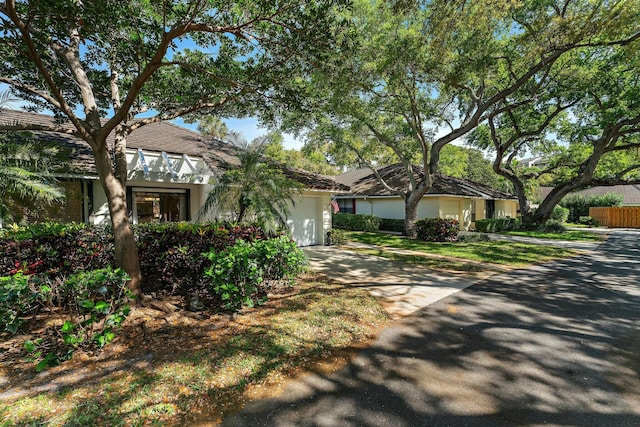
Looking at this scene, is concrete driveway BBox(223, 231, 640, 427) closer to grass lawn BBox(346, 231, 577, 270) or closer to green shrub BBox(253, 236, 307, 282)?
green shrub BBox(253, 236, 307, 282)

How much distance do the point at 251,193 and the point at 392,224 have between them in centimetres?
1540

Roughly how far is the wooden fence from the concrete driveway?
30.6m

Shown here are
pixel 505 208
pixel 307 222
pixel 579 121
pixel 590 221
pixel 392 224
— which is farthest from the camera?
pixel 590 221

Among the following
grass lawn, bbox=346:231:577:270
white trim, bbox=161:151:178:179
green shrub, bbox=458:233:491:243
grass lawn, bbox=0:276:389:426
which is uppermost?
white trim, bbox=161:151:178:179

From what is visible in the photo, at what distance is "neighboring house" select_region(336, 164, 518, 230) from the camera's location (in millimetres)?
19172

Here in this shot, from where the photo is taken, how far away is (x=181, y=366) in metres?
3.26

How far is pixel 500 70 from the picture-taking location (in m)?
14.2

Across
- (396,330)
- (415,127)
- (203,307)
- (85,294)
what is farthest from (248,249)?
(415,127)

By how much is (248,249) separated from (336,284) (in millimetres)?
2829

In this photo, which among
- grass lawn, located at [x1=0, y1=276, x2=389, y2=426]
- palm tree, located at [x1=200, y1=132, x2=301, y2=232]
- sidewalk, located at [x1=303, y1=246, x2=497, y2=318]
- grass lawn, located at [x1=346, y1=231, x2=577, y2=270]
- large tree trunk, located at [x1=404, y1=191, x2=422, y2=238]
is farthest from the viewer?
large tree trunk, located at [x1=404, y1=191, x2=422, y2=238]

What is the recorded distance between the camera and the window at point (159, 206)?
30.7 feet

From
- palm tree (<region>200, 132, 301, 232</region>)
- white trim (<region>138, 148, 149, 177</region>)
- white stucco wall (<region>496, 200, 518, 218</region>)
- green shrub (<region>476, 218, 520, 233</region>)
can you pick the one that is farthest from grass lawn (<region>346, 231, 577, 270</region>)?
white stucco wall (<region>496, 200, 518, 218</region>)

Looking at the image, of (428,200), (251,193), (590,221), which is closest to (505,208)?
(590,221)

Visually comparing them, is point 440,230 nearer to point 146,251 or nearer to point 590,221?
point 146,251
